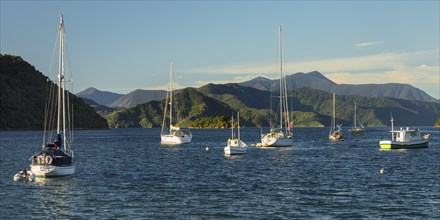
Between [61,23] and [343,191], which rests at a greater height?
[61,23]

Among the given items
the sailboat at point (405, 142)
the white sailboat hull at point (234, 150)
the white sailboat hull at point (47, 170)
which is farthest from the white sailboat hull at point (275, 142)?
the white sailboat hull at point (47, 170)

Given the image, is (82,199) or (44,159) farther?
(44,159)

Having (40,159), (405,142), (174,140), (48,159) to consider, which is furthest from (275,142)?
(40,159)

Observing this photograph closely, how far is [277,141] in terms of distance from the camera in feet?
433

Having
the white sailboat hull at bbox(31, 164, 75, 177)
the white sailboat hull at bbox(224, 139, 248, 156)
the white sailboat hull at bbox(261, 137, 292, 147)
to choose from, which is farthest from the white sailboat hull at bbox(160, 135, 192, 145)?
the white sailboat hull at bbox(31, 164, 75, 177)

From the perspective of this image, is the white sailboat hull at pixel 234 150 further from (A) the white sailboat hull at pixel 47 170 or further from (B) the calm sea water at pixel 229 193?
(A) the white sailboat hull at pixel 47 170

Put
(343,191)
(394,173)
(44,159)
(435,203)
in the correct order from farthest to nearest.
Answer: (394,173) < (44,159) < (343,191) < (435,203)

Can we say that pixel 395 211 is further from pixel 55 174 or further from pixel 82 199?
pixel 55 174

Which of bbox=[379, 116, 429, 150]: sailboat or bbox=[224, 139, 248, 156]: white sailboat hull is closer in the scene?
bbox=[224, 139, 248, 156]: white sailboat hull

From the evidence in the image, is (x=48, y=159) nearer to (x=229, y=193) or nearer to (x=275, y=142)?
(x=229, y=193)

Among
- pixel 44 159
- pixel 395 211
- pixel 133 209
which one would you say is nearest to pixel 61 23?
pixel 44 159

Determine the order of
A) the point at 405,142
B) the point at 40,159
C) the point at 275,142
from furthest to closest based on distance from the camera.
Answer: the point at 405,142, the point at 275,142, the point at 40,159

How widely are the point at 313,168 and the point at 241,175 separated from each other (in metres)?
15.5

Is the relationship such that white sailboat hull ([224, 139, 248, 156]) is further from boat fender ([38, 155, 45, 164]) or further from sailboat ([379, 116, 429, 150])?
boat fender ([38, 155, 45, 164])
